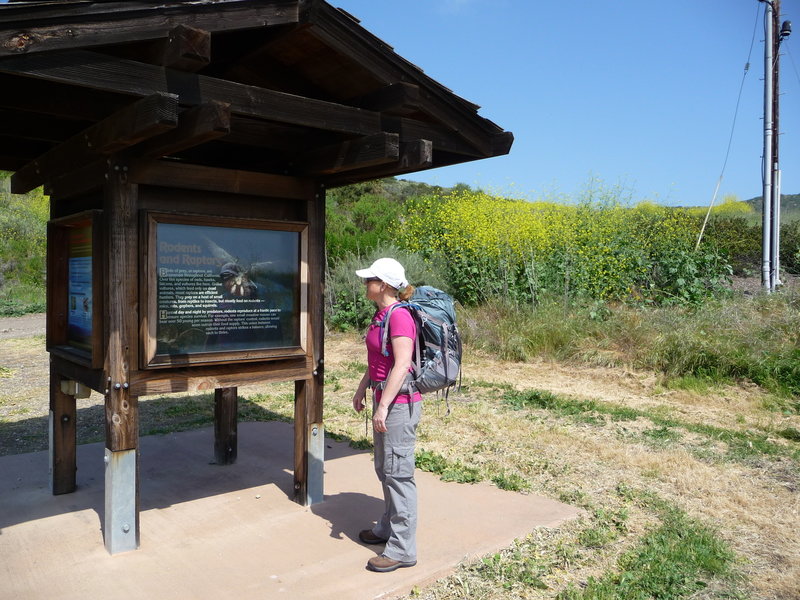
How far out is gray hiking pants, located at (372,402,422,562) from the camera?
3.53 meters

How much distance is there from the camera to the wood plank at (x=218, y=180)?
3.79 meters

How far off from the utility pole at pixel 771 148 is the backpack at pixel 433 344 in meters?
10.5

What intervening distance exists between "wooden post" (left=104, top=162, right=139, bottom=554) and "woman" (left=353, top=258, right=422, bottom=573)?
1.31 m

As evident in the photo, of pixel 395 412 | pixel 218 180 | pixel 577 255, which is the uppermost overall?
pixel 218 180

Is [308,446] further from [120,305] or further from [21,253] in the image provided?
[21,253]

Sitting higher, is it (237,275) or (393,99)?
(393,99)

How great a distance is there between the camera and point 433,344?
12.1 ft

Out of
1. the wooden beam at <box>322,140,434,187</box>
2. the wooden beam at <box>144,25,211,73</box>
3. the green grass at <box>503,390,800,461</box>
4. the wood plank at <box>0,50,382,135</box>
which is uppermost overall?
the wooden beam at <box>144,25,211,73</box>

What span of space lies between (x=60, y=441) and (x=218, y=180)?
87.0 inches

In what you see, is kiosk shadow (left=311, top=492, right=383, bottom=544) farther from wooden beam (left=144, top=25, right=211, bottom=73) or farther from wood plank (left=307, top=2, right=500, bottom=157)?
wooden beam (left=144, top=25, right=211, bottom=73)

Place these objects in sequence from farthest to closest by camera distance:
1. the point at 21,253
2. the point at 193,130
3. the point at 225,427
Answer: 1. the point at 21,253
2. the point at 225,427
3. the point at 193,130

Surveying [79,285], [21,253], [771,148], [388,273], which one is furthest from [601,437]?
[21,253]

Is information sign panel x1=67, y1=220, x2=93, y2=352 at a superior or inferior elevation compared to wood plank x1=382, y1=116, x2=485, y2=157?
inferior

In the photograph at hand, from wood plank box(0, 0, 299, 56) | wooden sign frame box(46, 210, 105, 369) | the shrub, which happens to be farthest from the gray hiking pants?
the shrub
